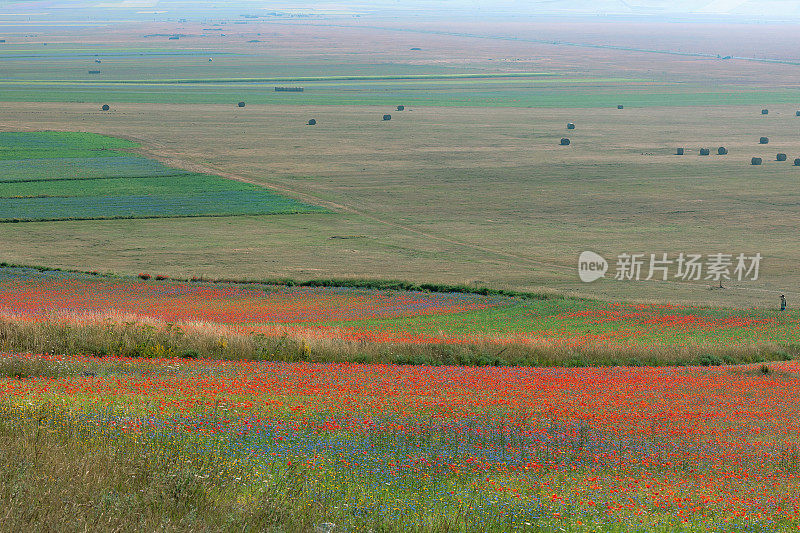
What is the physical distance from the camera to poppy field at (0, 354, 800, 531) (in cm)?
1167

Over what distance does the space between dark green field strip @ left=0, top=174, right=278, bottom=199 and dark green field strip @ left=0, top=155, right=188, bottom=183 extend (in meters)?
1.82

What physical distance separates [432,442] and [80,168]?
255ft

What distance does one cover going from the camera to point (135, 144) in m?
102

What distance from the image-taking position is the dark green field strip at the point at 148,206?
214 feet

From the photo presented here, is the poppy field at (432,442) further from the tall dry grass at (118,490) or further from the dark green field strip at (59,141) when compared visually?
the dark green field strip at (59,141)

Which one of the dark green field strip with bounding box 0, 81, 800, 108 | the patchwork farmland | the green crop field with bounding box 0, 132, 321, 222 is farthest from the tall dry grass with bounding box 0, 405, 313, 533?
the dark green field strip with bounding box 0, 81, 800, 108

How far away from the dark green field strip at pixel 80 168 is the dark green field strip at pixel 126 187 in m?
1.82

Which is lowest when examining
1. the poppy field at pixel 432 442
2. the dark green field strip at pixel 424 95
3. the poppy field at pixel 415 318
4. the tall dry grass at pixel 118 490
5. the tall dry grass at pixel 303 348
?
the poppy field at pixel 415 318

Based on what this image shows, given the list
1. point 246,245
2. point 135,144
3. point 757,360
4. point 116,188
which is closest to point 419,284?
point 246,245

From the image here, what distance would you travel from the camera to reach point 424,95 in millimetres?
162250

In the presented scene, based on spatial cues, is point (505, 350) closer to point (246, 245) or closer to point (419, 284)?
point (419, 284)

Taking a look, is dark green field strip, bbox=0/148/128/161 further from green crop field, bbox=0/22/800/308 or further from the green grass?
the green grass

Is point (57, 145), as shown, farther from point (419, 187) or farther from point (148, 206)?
point (419, 187)

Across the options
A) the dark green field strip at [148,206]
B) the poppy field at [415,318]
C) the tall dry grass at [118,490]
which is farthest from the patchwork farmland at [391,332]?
the dark green field strip at [148,206]
